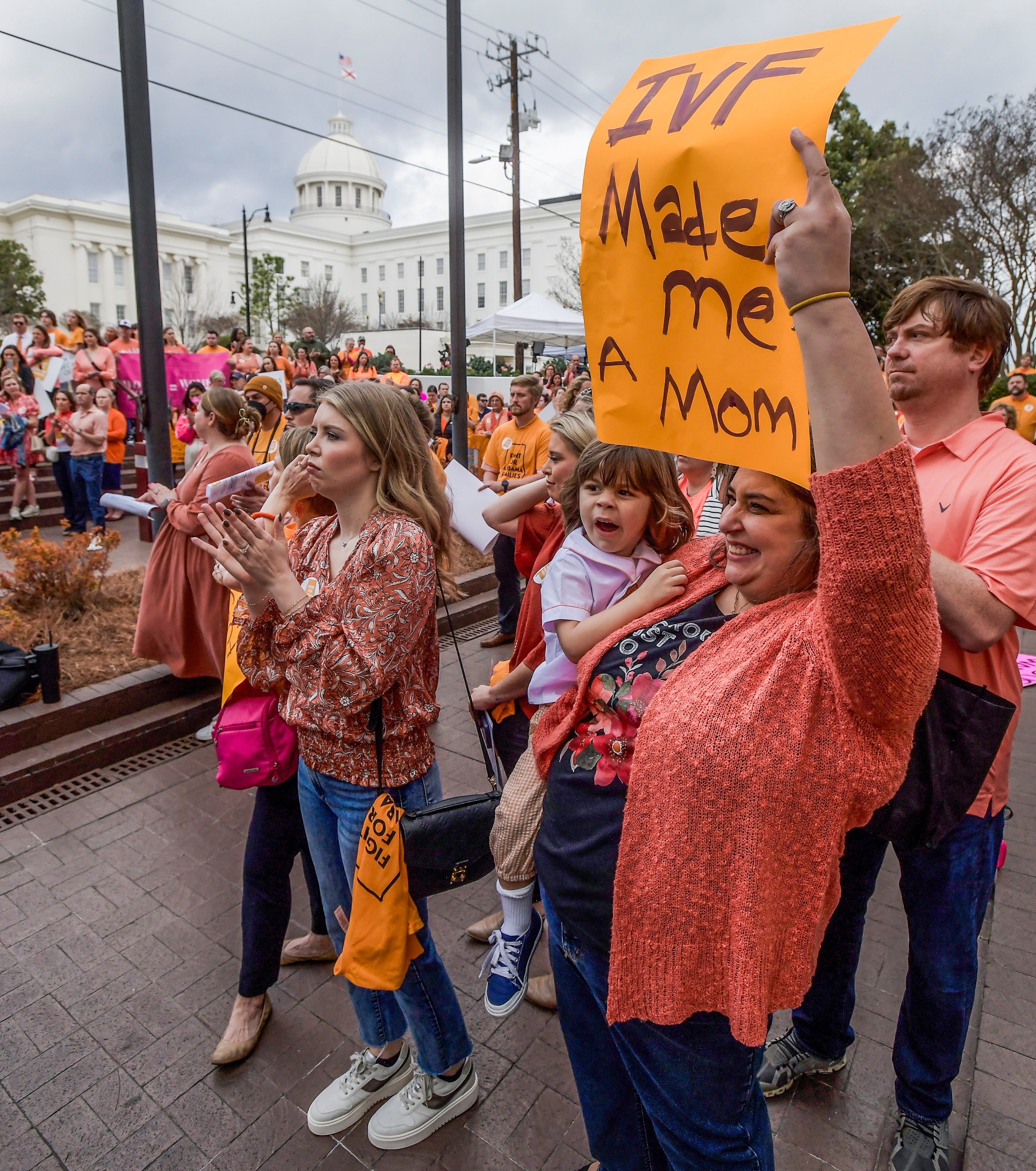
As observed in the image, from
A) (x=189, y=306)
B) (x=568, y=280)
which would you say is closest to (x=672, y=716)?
(x=568, y=280)

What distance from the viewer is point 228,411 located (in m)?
4.41

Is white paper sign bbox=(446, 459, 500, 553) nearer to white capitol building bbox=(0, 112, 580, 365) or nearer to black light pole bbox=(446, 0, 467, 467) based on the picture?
black light pole bbox=(446, 0, 467, 467)

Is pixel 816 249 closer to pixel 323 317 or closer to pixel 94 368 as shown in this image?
pixel 94 368

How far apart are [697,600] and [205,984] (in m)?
2.53

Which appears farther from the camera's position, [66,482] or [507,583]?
[66,482]

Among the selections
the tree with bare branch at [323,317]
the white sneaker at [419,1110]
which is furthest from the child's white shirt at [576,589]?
the tree with bare branch at [323,317]

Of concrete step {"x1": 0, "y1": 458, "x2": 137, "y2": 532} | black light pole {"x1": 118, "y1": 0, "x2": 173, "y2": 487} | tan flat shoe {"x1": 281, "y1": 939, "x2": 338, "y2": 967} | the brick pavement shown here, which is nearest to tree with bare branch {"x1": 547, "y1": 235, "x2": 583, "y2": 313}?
concrete step {"x1": 0, "y1": 458, "x2": 137, "y2": 532}

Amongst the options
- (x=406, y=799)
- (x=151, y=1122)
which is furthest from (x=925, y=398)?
(x=151, y=1122)

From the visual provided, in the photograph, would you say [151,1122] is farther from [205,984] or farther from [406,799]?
[406,799]

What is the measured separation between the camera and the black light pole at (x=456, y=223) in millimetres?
8516

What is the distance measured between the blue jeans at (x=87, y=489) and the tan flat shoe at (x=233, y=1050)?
8.43 m

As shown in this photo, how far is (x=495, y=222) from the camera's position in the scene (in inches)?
3361

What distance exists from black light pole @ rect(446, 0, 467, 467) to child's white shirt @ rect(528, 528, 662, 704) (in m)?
6.92

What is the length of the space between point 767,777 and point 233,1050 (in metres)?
2.27
